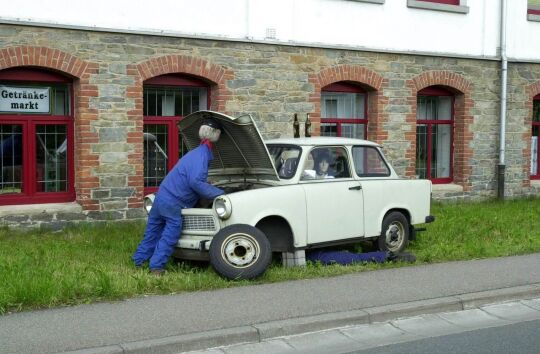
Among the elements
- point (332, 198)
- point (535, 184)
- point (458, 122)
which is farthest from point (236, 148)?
point (535, 184)

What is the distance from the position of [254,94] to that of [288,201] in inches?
204

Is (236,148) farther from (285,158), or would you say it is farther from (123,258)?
(123,258)

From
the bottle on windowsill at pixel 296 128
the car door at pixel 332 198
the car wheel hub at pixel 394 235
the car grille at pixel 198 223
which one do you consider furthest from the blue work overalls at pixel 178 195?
the bottle on windowsill at pixel 296 128

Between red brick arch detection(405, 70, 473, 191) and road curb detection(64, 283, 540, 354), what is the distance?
7.59 metres

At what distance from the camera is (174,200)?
333 inches

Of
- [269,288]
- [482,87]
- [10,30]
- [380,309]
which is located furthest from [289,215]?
[482,87]

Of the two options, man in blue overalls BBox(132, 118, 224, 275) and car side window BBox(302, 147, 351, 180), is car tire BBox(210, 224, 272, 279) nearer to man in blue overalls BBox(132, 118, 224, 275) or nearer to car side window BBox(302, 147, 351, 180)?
man in blue overalls BBox(132, 118, 224, 275)

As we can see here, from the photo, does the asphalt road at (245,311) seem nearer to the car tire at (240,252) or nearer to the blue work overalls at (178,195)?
the car tire at (240,252)

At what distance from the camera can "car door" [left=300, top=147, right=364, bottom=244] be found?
885cm

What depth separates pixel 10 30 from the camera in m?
11.1

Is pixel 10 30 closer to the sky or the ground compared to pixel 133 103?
closer to the sky

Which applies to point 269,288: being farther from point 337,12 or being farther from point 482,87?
point 482,87

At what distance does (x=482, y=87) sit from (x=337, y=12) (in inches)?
172

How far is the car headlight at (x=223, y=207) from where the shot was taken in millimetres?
8164
